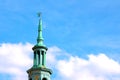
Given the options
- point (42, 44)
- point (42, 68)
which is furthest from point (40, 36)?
point (42, 68)

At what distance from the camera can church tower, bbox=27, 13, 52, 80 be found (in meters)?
77.6

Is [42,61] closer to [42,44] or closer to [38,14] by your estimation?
[42,44]

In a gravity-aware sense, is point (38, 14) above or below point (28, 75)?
above

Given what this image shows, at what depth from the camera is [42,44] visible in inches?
3196

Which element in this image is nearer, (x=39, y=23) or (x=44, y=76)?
(x=44, y=76)

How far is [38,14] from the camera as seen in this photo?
279 ft

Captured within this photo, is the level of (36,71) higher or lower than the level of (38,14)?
lower

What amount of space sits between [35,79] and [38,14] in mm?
13964

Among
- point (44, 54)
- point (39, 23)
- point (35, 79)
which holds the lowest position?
point (35, 79)

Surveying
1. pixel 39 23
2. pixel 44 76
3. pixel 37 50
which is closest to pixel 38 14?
pixel 39 23

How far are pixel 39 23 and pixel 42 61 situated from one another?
824 cm

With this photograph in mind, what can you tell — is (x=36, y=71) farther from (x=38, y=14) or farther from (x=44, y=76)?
(x=38, y=14)

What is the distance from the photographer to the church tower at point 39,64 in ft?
255

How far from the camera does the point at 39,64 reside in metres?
78.8
